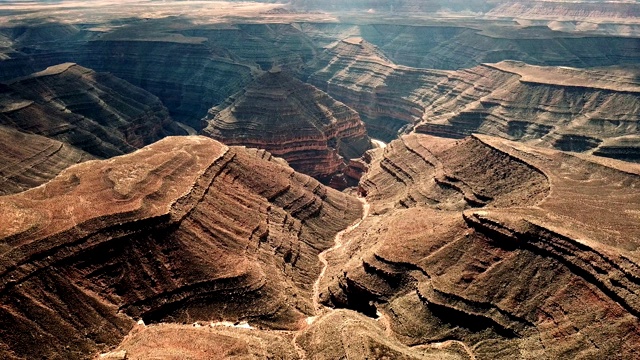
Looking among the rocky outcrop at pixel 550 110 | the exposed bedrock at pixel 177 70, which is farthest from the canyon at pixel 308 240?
the exposed bedrock at pixel 177 70

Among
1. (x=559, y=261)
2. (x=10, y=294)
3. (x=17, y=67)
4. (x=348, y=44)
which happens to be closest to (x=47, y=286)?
(x=10, y=294)

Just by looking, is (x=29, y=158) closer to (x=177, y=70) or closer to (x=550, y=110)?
(x=177, y=70)

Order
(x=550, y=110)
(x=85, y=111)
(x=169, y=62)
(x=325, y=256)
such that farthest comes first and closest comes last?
1. (x=169, y=62)
2. (x=550, y=110)
3. (x=85, y=111)
4. (x=325, y=256)

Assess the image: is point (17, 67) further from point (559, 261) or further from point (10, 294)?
point (559, 261)

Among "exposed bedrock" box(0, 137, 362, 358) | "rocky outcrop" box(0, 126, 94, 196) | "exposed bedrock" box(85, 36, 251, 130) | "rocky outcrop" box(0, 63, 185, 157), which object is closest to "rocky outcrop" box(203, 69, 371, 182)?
"rocky outcrop" box(0, 63, 185, 157)

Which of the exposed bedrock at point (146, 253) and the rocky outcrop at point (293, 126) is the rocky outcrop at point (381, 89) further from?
the exposed bedrock at point (146, 253)

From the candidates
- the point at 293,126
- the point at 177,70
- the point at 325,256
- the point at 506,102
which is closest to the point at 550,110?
the point at 506,102
